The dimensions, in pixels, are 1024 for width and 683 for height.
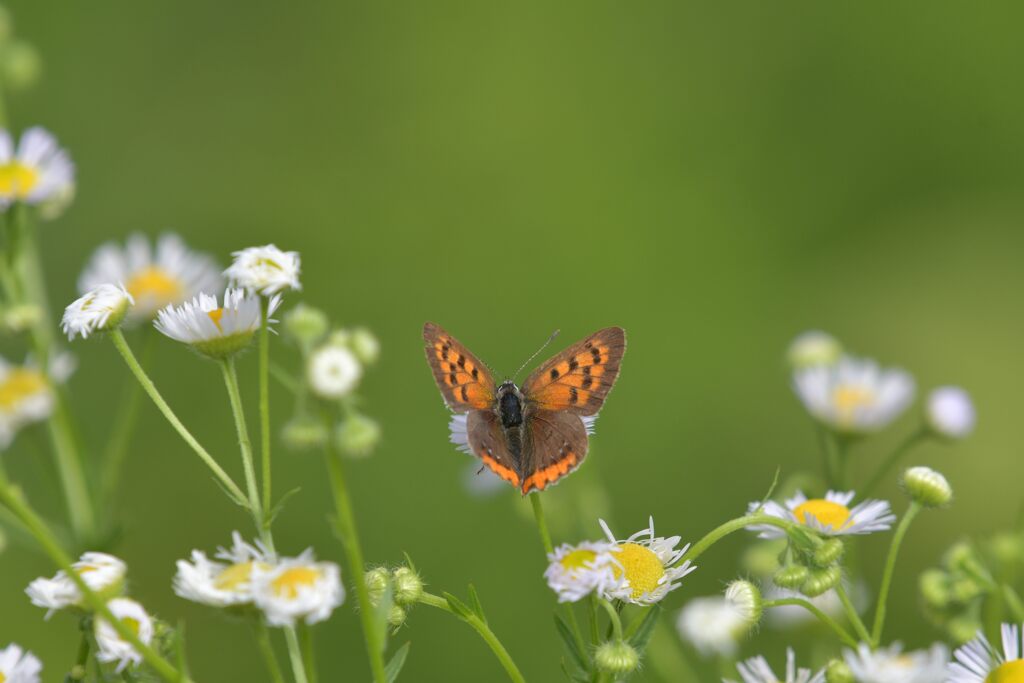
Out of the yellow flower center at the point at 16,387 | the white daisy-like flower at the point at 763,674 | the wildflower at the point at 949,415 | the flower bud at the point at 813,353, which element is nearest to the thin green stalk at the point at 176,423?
the white daisy-like flower at the point at 763,674

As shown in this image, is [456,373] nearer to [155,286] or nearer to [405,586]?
[405,586]

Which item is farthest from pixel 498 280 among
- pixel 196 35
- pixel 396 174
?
pixel 196 35

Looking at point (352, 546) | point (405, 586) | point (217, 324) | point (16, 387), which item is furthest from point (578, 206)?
point (352, 546)

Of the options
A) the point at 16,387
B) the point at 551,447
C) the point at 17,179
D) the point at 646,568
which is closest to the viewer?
the point at 646,568

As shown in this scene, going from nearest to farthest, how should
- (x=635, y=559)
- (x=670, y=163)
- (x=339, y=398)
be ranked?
(x=339, y=398) < (x=635, y=559) < (x=670, y=163)

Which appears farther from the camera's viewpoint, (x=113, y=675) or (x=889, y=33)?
(x=889, y=33)

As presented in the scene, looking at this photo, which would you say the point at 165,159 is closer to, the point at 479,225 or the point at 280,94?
the point at 280,94

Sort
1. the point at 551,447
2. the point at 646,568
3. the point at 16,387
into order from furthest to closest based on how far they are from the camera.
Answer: the point at 16,387
the point at 551,447
the point at 646,568
